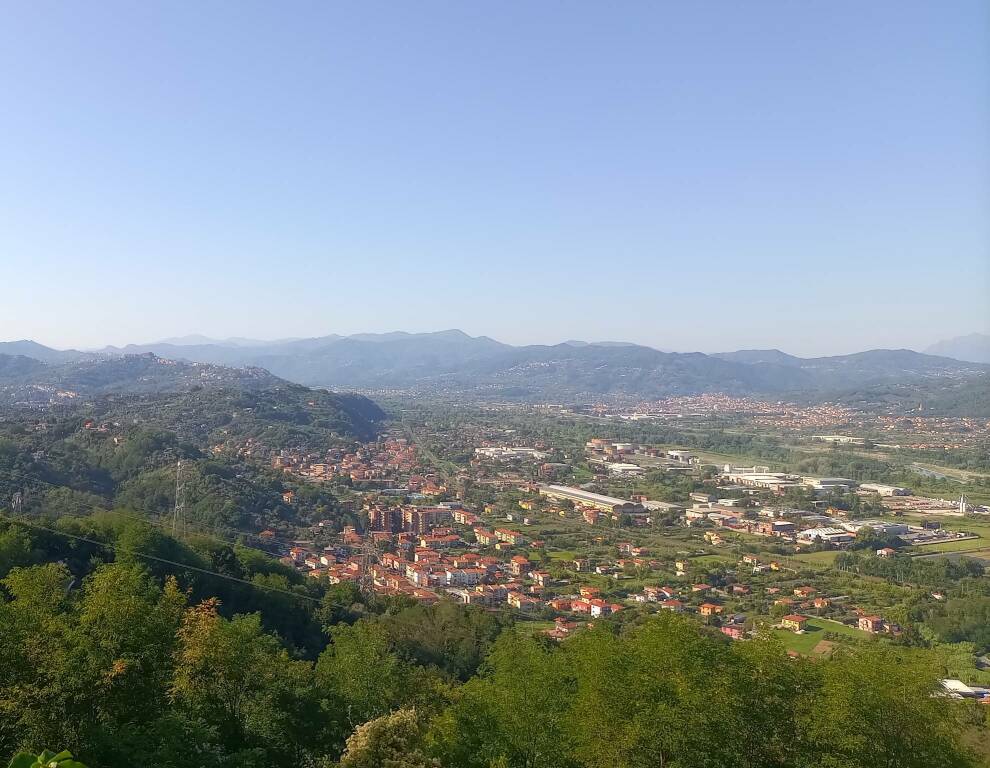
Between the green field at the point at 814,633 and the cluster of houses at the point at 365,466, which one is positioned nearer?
the green field at the point at 814,633

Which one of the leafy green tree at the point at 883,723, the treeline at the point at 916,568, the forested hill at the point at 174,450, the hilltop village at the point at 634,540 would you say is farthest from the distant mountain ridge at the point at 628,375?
the leafy green tree at the point at 883,723

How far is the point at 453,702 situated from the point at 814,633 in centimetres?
1549

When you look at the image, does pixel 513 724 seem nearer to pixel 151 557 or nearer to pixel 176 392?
pixel 151 557

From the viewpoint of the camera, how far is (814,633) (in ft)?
66.5

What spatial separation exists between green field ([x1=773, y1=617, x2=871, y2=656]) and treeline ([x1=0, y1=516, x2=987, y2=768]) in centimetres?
1046

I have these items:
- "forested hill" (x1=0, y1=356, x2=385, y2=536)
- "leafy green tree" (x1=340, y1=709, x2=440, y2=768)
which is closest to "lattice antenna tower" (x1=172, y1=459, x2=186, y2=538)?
"forested hill" (x1=0, y1=356, x2=385, y2=536)

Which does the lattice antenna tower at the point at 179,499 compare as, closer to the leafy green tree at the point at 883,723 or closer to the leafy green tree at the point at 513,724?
the leafy green tree at the point at 513,724

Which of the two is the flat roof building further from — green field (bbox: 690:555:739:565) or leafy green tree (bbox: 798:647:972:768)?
leafy green tree (bbox: 798:647:972:768)

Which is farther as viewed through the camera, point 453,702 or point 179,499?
point 179,499

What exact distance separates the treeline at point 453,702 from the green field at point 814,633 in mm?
10463

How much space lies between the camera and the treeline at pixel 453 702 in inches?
233

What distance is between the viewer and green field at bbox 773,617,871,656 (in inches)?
739

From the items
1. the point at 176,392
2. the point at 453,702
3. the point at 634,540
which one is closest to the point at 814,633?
the point at 634,540

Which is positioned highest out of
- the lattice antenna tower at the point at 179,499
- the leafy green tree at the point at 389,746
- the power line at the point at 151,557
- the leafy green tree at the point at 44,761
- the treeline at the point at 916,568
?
the leafy green tree at the point at 44,761
